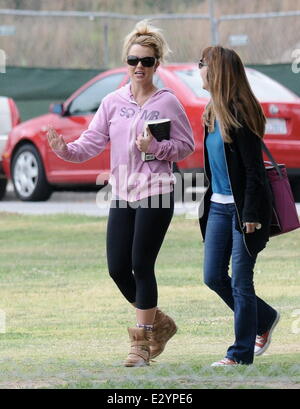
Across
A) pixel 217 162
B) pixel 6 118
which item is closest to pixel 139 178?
pixel 217 162

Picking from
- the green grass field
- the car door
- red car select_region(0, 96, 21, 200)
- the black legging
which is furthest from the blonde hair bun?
red car select_region(0, 96, 21, 200)

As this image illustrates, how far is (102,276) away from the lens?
12.5 meters

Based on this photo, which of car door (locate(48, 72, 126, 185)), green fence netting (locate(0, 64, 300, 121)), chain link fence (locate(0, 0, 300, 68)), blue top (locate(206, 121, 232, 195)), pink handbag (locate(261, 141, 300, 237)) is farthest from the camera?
chain link fence (locate(0, 0, 300, 68))

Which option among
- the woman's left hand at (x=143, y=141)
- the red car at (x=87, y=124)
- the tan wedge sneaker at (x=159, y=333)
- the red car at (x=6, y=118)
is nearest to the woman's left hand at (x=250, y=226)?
the woman's left hand at (x=143, y=141)

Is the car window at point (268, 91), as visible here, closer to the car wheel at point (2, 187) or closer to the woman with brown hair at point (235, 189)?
the car wheel at point (2, 187)

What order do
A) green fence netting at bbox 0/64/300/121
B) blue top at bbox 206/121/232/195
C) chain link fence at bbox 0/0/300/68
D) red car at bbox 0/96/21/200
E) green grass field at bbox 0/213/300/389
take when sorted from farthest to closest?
chain link fence at bbox 0/0/300/68, green fence netting at bbox 0/64/300/121, red car at bbox 0/96/21/200, blue top at bbox 206/121/232/195, green grass field at bbox 0/213/300/389

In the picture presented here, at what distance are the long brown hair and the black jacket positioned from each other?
0.05 metres

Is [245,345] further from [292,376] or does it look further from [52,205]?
[52,205]

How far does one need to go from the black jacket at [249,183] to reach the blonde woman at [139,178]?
44cm

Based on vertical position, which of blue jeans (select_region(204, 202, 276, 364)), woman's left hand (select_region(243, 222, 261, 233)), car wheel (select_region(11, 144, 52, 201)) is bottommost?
car wheel (select_region(11, 144, 52, 201))

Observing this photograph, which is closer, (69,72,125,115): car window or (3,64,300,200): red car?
(3,64,300,200): red car

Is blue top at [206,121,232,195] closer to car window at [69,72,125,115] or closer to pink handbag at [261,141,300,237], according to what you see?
pink handbag at [261,141,300,237]

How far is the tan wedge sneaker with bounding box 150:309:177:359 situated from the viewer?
8336 millimetres

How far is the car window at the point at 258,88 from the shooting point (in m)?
17.2
